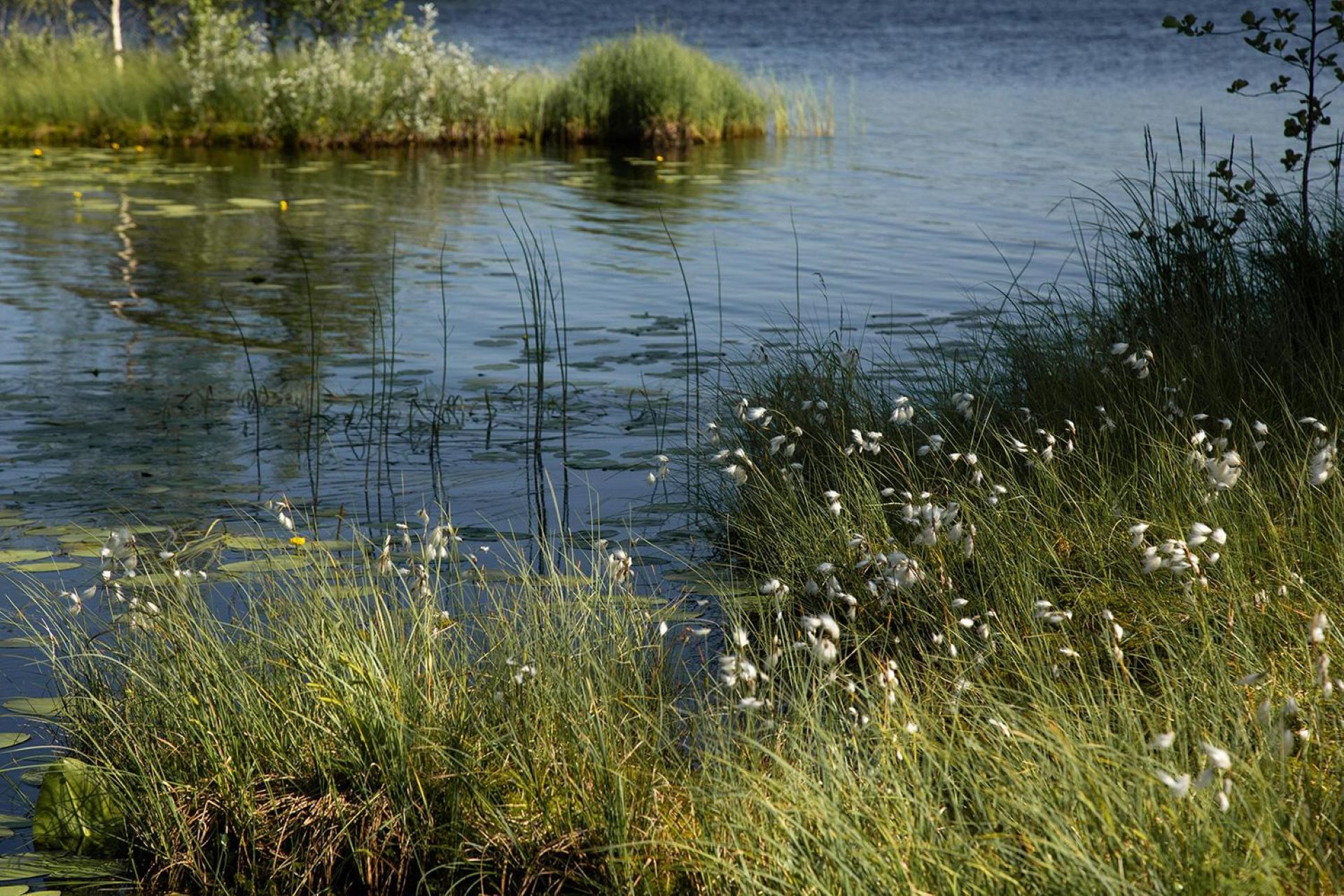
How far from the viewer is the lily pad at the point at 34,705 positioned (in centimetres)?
335

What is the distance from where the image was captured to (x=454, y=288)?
9.60 meters

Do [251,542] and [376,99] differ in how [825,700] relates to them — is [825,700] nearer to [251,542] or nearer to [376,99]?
[251,542]

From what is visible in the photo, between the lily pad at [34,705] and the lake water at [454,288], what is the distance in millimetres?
137

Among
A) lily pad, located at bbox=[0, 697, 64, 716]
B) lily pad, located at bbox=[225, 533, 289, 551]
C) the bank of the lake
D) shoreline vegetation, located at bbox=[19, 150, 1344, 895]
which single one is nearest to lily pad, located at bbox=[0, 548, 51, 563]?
shoreline vegetation, located at bbox=[19, 150, 1344, 895]

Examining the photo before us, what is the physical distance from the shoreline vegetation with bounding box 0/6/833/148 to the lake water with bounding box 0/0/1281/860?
690 mm

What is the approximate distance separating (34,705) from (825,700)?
1948mm

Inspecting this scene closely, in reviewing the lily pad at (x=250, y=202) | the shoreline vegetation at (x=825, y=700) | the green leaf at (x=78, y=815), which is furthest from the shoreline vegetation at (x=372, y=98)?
the green leaf at (x=78, y=815)

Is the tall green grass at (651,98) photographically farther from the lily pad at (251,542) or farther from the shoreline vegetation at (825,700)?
the shoreline vegetation at (825,700)

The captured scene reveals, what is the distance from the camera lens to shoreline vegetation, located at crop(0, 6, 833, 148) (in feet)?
57.4

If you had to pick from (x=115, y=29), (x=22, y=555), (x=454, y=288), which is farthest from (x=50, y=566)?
(x=115, y=29)

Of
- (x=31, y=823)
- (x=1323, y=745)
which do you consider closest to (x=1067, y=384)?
(x=1323, y=745)

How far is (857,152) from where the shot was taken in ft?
55.6

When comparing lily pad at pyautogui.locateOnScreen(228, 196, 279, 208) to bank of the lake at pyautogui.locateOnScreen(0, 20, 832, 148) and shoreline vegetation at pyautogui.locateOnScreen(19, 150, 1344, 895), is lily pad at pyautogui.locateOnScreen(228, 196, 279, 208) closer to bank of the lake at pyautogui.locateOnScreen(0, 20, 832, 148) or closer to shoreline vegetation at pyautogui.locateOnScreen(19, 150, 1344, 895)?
bank of the lake at pyautogui.locateOnScreen(0, 20, 832, 148)

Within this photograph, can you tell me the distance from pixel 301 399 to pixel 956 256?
5.70 m
